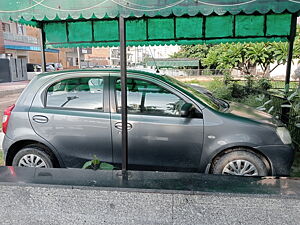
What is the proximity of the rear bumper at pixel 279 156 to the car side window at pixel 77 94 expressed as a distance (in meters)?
2.22

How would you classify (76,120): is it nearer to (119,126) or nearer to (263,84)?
(119,126)

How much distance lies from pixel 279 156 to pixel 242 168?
482 millimetres

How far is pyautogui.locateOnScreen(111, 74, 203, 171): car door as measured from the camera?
3.24 metres

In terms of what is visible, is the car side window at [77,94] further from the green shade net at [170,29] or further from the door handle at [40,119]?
the green shade net at [170,29]

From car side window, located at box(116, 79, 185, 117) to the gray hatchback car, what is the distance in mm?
13

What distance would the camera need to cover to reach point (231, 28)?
5.87m

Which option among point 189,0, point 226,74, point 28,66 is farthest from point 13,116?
point 28,66

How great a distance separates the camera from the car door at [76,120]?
3.38m

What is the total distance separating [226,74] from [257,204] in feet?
42.9

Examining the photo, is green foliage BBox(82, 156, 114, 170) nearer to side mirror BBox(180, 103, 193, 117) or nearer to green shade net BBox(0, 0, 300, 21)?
side mirror BBox(180, 103, 193, 117)

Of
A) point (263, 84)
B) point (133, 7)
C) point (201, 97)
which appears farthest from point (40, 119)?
point (263, 84)

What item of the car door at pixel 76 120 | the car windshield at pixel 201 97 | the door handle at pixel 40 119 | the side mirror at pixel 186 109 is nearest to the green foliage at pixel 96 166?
the car door at pixel 76 120

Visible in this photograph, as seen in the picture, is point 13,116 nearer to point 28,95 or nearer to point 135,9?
point 28,95

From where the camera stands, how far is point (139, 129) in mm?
3291
